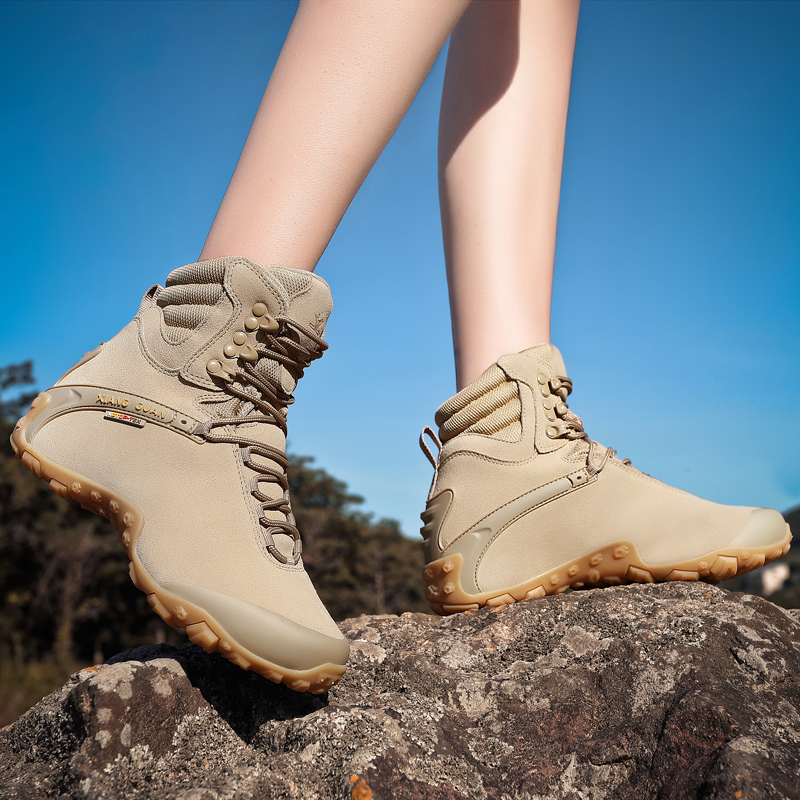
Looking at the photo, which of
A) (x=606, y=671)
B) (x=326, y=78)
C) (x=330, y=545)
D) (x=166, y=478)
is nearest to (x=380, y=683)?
(x=606, y=671)

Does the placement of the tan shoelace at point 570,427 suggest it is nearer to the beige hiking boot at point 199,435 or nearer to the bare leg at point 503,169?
the bare leg at point 503,169

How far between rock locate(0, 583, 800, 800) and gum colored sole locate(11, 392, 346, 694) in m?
0.07

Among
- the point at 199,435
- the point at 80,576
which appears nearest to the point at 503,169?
the point at 199,435

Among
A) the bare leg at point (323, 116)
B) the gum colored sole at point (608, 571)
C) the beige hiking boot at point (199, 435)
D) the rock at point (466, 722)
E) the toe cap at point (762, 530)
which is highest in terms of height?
the bare leg at point (323, 116)

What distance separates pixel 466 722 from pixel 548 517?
64cm

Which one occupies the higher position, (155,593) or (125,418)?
(125,418)

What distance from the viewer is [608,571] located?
5.22 ft

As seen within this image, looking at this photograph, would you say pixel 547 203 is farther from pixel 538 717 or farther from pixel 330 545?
pixel 330 545

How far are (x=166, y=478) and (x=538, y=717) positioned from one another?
2.86ft

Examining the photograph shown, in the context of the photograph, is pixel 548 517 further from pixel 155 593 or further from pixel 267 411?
pixel 155 593

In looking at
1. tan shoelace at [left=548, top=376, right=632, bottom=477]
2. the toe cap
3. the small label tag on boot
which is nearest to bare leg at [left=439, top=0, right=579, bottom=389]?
tan shoelace at [left=548, top=376, right=632, bottom=477]

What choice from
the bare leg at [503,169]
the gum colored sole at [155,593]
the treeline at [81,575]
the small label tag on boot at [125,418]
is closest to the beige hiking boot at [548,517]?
the bare leg at [503,169]

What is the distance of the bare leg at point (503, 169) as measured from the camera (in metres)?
1.75

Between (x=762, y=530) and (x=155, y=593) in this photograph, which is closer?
(x=155, y=593)
